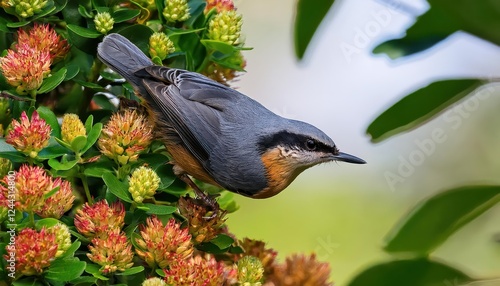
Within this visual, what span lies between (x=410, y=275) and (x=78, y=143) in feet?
2.50

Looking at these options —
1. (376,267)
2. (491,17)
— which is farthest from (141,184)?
(491,17)

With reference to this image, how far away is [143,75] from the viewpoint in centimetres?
224

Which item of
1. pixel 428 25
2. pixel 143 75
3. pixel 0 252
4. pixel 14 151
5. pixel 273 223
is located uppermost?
pixel 428 25

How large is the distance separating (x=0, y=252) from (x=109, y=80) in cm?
66

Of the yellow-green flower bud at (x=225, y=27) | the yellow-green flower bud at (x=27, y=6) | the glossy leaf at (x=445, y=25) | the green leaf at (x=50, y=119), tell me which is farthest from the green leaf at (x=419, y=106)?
the yellow-green flower bud at (x=27, y=6)

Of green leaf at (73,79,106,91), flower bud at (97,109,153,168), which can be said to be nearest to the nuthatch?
green leaf at (73,79,106,91)

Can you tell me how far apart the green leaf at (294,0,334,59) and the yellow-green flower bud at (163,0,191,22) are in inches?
13.9

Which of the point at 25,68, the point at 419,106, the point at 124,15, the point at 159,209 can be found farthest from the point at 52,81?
the point at 419,106

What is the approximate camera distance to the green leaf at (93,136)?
1759 mm

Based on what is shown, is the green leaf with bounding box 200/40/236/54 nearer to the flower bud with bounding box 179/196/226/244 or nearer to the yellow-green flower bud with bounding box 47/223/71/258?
the flower bud with bounding box 179/196/226/244

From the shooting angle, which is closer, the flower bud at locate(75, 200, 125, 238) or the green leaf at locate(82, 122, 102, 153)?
the flower bud at locate(75, 200, 125, 238)

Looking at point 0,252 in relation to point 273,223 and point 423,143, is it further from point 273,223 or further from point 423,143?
point 273,223

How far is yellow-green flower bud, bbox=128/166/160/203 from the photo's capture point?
1.75 metres

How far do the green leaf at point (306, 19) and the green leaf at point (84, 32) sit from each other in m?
0.49
